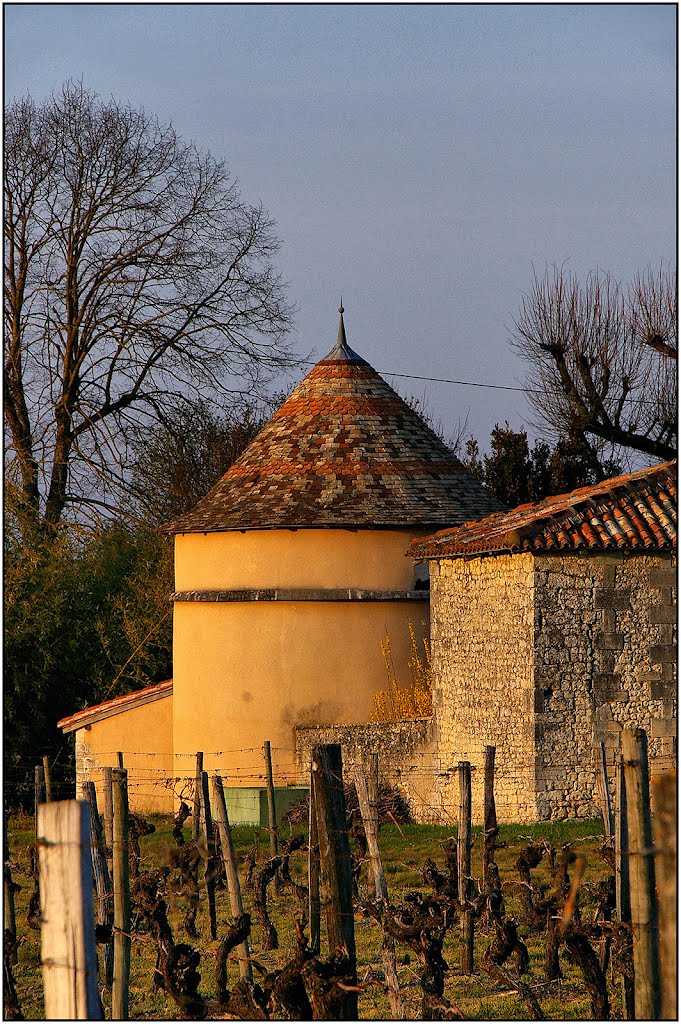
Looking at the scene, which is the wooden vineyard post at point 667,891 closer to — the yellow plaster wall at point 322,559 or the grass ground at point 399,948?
the grass ground at point 399,948

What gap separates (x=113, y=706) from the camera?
1975 cm

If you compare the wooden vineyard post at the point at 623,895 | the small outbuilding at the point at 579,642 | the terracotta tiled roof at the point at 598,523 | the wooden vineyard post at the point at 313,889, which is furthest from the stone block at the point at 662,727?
the wooden vineyard post at the point at 623,895

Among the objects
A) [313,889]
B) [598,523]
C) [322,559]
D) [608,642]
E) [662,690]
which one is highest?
[598,523]

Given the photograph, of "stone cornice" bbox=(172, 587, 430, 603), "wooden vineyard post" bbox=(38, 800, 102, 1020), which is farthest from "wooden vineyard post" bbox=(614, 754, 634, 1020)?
"stone cornice" bbox=(172, 587, 430, 603)

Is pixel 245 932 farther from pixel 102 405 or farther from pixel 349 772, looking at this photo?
pixel 102 405

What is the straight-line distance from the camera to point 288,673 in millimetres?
18047

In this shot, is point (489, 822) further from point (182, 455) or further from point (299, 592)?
point (182, 455)

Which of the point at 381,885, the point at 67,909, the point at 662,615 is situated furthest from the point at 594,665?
the point at 67,909

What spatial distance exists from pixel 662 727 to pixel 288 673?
554 centimetres

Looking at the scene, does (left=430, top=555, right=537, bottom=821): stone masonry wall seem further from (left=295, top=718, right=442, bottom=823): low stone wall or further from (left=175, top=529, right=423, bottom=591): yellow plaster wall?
(left=175, top=529, right=423, bottom=591): yellow plaster wall

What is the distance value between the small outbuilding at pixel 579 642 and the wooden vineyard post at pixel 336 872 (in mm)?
7780

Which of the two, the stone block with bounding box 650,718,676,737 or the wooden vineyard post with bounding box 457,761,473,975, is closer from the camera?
the wooden vineyard post with bounding box 457,761,473,975

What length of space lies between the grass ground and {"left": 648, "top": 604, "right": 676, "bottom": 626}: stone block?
233cm

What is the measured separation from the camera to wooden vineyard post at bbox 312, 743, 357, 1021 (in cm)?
645
